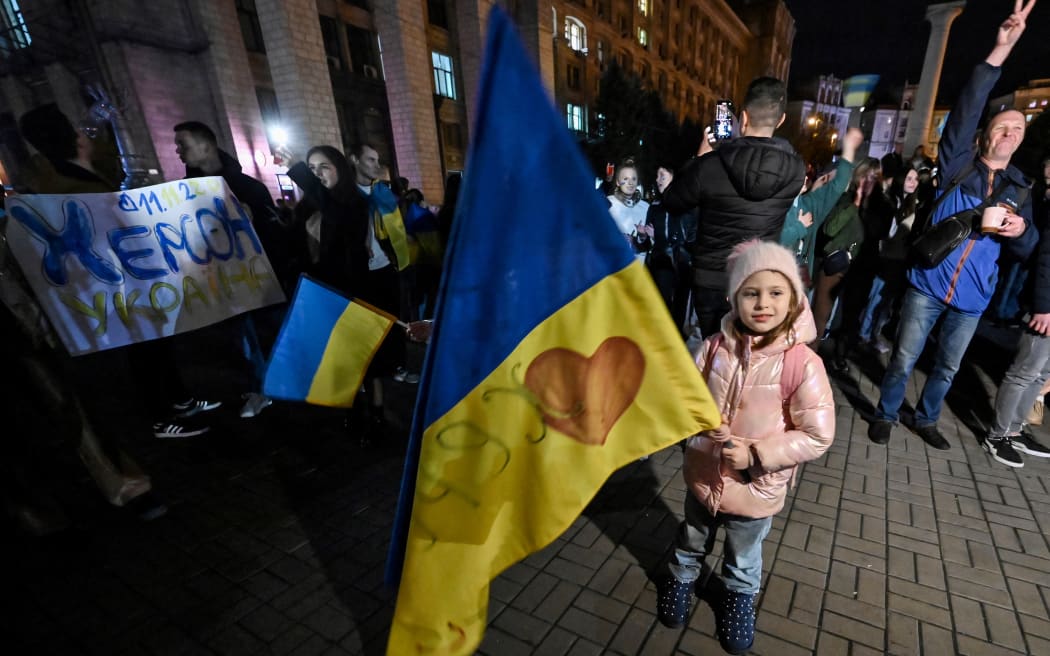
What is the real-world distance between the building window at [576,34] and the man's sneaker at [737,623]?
36143mm

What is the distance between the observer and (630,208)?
541 centimetres

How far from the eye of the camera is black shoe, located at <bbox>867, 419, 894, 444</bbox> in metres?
3.89

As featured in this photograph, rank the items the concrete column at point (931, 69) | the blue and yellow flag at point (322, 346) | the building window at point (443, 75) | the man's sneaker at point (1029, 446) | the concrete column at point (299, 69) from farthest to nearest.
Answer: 1. the concrete column at point (931, 69)
2. the building window at point (443, 75)
3. the concrete column at point (299, 69)
4. the man's sneaker at point (1029, 446)
5. the blue and yellow flag at point (322, 346)

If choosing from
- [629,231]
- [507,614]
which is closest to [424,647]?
[507,614]

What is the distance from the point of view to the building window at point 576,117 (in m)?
33.4

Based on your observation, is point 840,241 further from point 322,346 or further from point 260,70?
point 260,70

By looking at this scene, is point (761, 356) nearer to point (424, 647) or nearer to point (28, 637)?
point (424, 647)

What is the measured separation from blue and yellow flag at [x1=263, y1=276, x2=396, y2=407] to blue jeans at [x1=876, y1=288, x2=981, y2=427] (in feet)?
13.0

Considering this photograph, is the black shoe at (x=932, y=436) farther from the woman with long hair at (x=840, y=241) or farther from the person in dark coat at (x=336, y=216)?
the person in dark coat at (x=336, y=216)

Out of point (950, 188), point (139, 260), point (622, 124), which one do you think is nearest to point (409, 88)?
point (622, 124)

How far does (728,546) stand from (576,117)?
3647 cm

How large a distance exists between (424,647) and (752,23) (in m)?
88.1

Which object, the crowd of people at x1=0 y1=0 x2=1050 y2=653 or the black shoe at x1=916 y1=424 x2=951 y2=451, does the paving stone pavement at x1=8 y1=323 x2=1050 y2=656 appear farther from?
the crowd of people at x1=0 y1=0 x2=1050 y2=653

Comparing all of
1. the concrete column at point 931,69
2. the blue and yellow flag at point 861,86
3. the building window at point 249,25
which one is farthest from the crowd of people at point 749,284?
the concrete column at point 931,69
